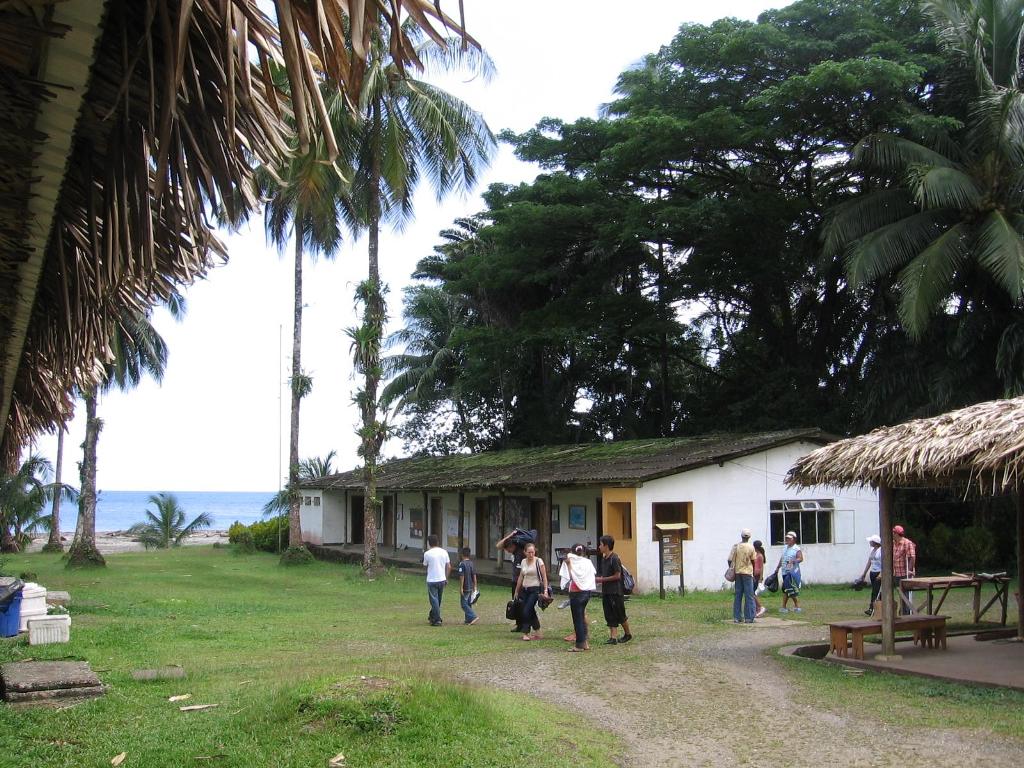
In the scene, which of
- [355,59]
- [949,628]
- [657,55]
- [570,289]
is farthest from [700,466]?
[355,59]

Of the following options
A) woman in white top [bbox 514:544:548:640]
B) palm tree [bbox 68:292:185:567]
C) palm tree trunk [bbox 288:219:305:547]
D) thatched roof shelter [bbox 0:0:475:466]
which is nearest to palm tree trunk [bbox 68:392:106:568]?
palm tree [bbox 68:292:185:567]

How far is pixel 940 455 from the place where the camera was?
32.3 feet

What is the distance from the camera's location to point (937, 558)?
79.5ft

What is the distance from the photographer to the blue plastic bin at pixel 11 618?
11773mm

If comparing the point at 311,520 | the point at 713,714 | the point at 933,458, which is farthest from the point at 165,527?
the point at 933,458

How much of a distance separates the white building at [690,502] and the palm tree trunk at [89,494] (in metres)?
10.8

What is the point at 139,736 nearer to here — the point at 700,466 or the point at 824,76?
the point at 700,466

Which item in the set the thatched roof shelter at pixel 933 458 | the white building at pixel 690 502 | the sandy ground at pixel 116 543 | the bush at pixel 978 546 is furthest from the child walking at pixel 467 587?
the sandy ground at pixel 116 543

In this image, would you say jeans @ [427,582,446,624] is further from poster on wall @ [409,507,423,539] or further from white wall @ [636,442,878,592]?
poster on wall @ [409,507,423,539]

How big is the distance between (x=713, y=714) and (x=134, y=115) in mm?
7319

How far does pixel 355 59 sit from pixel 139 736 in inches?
234

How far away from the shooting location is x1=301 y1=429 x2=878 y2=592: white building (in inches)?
817

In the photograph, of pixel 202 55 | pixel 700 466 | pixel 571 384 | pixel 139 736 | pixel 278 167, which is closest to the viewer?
pixel 202 55

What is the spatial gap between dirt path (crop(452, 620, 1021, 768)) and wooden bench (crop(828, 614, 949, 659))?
0.84 m
